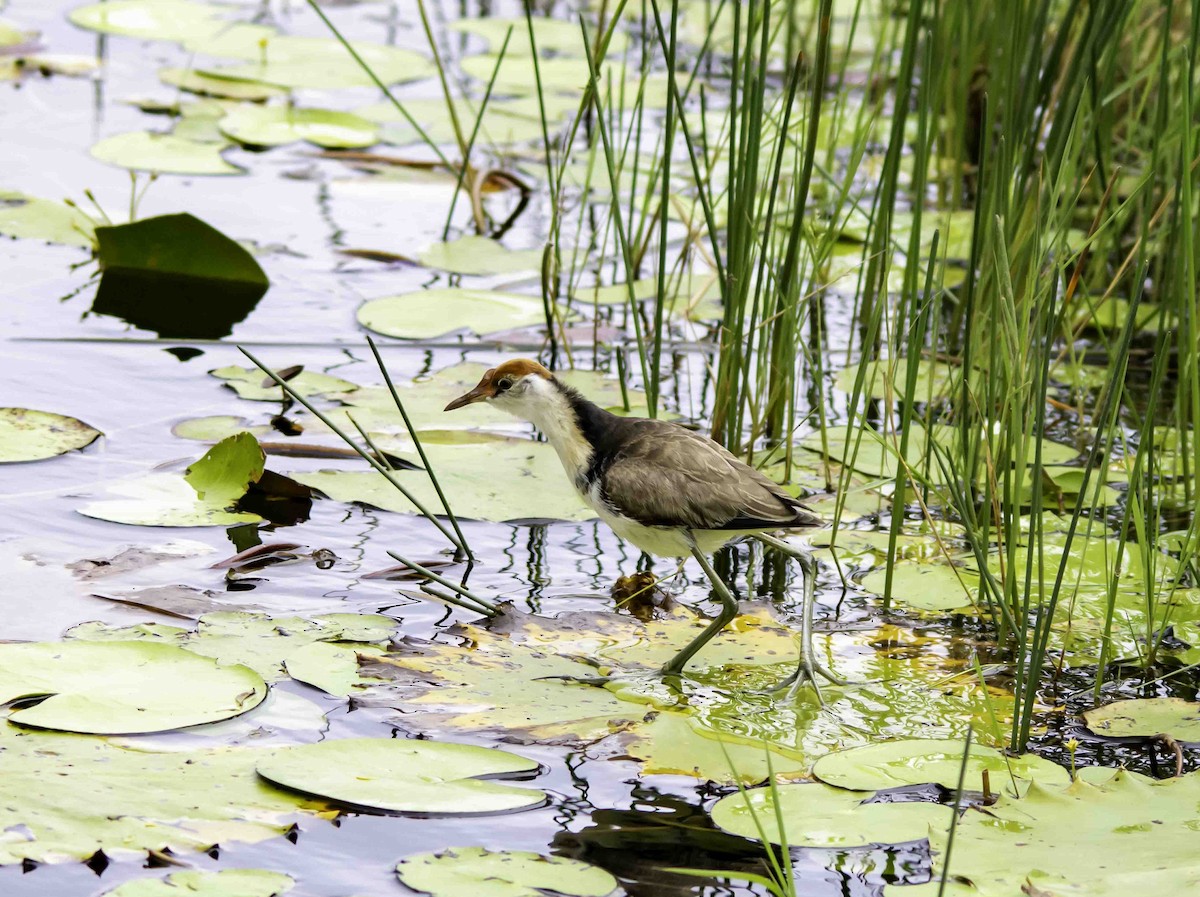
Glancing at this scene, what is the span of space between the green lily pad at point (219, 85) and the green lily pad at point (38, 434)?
3.54 meters

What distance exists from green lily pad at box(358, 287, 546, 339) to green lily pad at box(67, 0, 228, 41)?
3.51 meters

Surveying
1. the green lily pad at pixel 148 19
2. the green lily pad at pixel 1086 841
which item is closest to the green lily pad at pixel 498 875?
the green lily pad at pixel 1086 841

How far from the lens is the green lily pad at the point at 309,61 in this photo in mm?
8000

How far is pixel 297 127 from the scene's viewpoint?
747cm

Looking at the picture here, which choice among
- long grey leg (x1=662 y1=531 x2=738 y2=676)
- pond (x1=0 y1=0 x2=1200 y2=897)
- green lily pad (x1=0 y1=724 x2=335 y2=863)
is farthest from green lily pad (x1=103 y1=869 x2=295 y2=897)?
long grey leg (x1=662 y1=531 x2=738 y2=676)

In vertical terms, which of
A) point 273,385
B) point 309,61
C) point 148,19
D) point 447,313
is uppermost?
point 148,19

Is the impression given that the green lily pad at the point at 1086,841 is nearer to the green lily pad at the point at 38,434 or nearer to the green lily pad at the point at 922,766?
the green lily pad at the point at 922,766

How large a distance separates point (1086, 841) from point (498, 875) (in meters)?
1.13

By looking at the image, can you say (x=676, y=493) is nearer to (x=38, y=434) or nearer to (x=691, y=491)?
(x=691, y=491)

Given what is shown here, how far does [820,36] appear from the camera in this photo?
4.12 m

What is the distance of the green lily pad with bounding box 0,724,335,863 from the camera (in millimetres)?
2752

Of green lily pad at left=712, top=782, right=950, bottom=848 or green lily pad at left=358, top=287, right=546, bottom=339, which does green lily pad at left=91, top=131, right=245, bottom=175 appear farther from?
green lily pad at left=712, top=782, right=950, bottom=848

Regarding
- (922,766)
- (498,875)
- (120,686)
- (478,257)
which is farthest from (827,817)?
(478,257)

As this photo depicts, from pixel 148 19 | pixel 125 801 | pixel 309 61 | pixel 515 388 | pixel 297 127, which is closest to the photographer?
pixel 125 801
